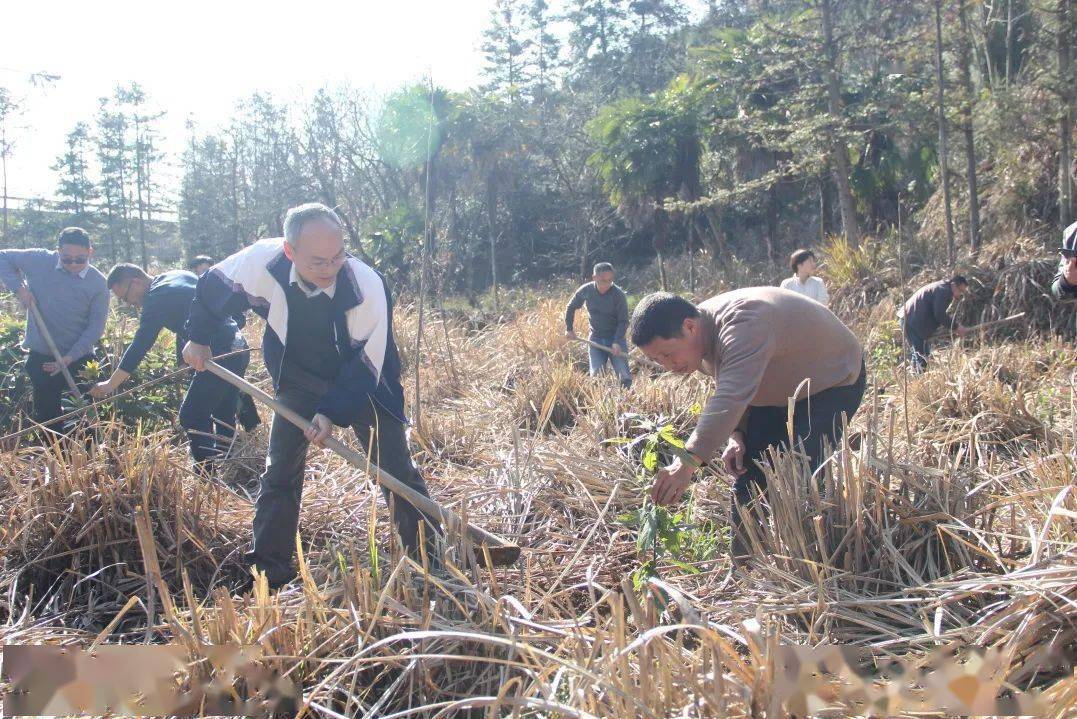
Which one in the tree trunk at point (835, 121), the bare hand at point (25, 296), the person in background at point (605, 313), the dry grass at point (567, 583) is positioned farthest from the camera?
the tree trunk at point (835, 121)

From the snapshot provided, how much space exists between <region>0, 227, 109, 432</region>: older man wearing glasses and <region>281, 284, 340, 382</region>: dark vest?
255cm

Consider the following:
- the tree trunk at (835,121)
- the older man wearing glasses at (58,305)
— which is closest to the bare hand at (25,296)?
the older man wearing glasses at (58,305)

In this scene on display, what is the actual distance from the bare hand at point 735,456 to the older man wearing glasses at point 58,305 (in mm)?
3862

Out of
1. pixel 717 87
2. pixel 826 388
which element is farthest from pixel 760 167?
pixel 826 388

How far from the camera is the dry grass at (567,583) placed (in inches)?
66.9

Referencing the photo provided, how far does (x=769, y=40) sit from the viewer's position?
460 inches

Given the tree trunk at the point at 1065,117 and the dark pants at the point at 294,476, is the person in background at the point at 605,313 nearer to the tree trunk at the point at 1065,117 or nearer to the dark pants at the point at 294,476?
the dark pants at the point at 294,476

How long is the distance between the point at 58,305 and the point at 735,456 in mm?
4126

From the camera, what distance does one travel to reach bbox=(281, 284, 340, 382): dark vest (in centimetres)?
288

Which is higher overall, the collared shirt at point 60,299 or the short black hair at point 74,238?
the short black hair at point 74,238

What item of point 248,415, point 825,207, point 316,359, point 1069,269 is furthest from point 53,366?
point 825,207

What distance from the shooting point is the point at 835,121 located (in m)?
11.0

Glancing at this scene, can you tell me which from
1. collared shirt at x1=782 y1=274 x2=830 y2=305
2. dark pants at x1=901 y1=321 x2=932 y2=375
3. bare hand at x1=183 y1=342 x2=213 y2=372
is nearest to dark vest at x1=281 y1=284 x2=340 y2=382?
bare hand at x1=183 y1=342 x2=213 y2=372

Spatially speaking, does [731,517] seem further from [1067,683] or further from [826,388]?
[1067,683]
